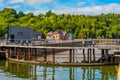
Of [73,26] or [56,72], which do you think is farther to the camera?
[73,26]

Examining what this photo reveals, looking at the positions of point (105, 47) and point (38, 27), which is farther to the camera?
point (38, 27)

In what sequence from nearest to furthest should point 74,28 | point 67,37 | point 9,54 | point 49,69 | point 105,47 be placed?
point 49,69, point 105,47, point 9,54, point 67,37, point 74,28

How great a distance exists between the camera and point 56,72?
1841 inches

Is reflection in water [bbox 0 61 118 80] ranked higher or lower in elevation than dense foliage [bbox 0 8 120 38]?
lower

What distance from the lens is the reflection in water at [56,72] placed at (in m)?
42.7

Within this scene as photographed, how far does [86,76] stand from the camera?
4394 cm

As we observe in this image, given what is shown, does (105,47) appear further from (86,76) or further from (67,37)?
(67,37)

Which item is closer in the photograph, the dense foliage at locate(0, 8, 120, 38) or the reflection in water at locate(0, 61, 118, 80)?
the reflection in water at locate(0, 61, 118, 80)

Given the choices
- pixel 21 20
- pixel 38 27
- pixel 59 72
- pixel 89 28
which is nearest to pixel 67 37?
pixel 38 27

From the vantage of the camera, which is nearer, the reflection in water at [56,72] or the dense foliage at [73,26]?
the reflection in water at [56,72]

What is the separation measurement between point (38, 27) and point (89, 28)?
85.2 ft

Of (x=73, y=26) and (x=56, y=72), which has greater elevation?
(x=73, y=26)

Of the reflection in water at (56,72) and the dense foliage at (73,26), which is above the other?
the dense foliage at (73,26)

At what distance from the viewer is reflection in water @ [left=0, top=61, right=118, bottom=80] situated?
42650 mm
